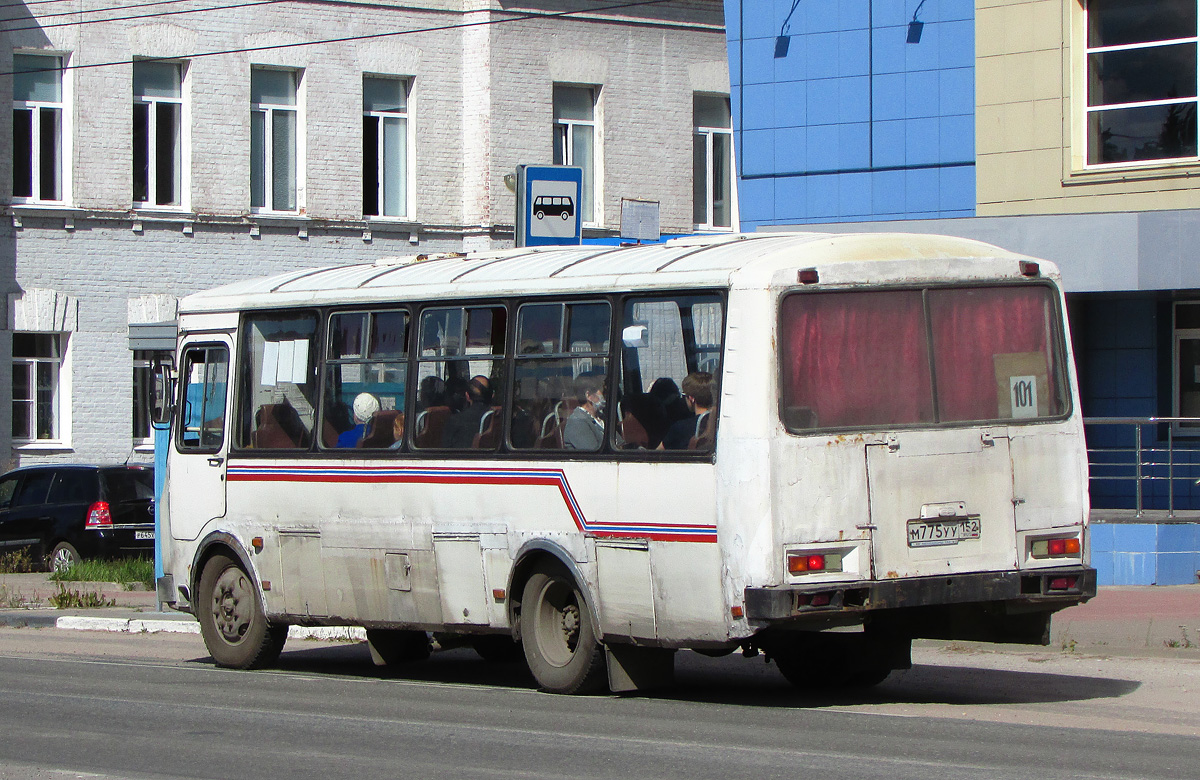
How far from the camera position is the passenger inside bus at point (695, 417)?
1027 centimetres

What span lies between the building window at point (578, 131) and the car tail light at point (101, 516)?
1094 centimetres

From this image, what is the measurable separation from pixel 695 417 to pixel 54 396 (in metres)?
20.3

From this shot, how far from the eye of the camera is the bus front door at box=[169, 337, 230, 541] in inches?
537

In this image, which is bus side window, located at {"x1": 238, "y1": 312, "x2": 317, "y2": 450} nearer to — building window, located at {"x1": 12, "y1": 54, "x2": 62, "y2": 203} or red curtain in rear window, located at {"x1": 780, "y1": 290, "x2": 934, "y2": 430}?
red curtain in rear window, located at {"x1": 780, "y1": 290, "x2": 934, "y2": 430}

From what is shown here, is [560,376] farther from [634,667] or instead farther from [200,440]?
[200,440]

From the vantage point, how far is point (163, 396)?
14.4 metres

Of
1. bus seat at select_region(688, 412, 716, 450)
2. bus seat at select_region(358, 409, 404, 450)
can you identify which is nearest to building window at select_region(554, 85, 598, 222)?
bus seat at select_region(358, 409, 404, 450)

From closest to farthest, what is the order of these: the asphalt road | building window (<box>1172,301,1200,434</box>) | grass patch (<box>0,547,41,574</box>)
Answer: the asphalt road → building window (<box>1172,301,1200,434</box>) → grass patch (<box>0,547,41,574</box>)

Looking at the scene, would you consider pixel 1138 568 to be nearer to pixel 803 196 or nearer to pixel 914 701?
pixel 803 196

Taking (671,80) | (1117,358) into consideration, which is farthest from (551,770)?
(671,80)

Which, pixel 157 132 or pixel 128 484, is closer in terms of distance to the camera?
pixel 128 484

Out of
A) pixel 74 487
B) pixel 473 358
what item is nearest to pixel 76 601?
pixel 74 487

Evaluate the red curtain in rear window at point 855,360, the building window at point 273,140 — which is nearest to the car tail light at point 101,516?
the building window at point 273,140

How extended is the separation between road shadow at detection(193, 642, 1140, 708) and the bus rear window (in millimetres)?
1839
